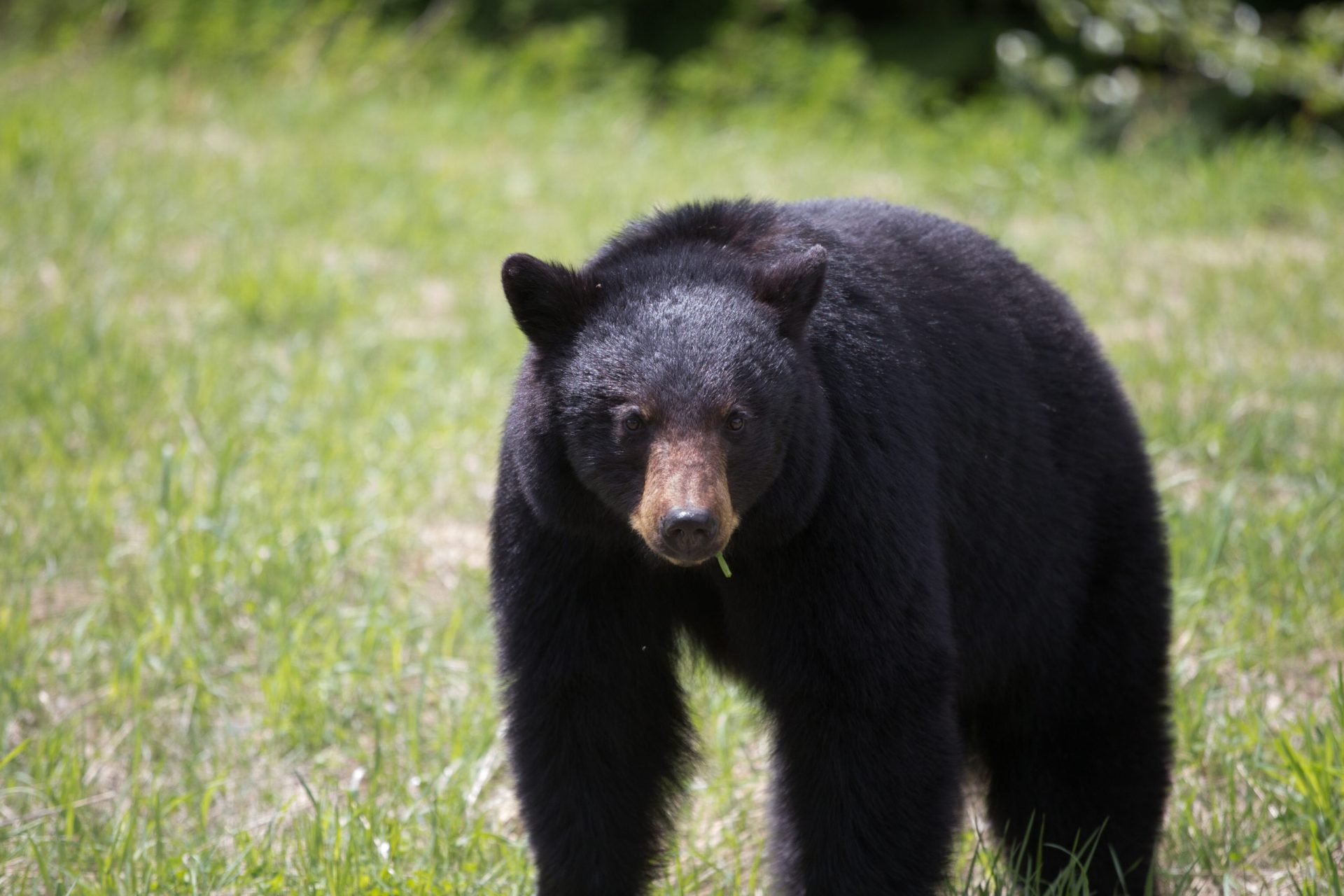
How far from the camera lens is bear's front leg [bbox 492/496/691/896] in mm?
2811

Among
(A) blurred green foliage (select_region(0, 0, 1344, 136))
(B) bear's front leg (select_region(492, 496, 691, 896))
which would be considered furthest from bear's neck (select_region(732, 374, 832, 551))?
(A) blurred green foliage (select_region(0, 0, 1344, 136))

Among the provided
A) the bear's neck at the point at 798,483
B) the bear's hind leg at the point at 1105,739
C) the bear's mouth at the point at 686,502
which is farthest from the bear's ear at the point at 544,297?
the bear's hind leg at the point at 1105,739

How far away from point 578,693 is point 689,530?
58 cm

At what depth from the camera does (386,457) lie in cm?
542

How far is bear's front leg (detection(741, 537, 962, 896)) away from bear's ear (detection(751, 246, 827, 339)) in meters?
0.44

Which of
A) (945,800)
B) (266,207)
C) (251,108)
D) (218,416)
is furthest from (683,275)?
(251,108)

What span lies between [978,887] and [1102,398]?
3.84ft

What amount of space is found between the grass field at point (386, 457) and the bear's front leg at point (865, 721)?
1.61ft

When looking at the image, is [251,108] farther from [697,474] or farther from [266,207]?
[697,474]

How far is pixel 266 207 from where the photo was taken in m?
8.04

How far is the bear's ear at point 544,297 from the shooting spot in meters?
2.64

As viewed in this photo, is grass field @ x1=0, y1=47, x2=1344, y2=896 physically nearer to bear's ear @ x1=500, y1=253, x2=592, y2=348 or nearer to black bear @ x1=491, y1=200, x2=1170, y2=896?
black bear @ x1=491, y1=200, x2=1170, y2=896

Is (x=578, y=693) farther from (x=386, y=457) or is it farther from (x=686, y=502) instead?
(x=386, y=457)

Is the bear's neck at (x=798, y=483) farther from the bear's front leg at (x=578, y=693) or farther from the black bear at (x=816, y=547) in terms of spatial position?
the bear's front leg at (x=578, y=693)
